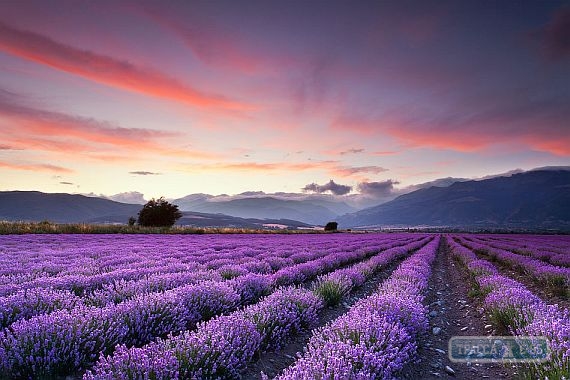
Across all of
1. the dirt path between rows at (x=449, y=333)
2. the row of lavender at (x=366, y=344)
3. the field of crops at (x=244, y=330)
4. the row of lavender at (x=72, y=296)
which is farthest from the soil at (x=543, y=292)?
the row of lavender at (x=72, y=296)

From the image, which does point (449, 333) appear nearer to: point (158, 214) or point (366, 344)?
point (366, 344)

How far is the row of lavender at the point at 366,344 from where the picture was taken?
105 inches

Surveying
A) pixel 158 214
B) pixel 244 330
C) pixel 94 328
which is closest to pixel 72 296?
pixel 94 328

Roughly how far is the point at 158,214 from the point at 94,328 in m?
57.7

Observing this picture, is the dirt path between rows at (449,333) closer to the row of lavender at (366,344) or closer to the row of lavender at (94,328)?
the row of lavender at (366,344)

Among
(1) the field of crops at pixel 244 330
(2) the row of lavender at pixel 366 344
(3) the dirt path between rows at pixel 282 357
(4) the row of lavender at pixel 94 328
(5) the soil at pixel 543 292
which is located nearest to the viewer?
(2) the row of lavender at pixel 366 344

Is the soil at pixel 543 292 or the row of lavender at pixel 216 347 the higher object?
the row of lavender at pixel 216 347

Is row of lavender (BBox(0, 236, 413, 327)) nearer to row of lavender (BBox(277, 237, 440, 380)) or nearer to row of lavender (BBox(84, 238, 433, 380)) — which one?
row of lavender (BBox(84, 238, 433, 380))

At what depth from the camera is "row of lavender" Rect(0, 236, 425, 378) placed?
315 cm

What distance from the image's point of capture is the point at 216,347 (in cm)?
334

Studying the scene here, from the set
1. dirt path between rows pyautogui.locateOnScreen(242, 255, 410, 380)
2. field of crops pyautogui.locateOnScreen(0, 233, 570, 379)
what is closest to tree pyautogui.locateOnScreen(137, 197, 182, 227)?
field of crops pyautogui.locateOnScreen(0, 233, 570, 379)

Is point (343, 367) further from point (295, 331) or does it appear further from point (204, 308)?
point (204, 308)

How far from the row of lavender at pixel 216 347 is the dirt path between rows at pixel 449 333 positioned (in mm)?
1791

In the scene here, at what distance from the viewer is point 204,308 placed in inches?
212
